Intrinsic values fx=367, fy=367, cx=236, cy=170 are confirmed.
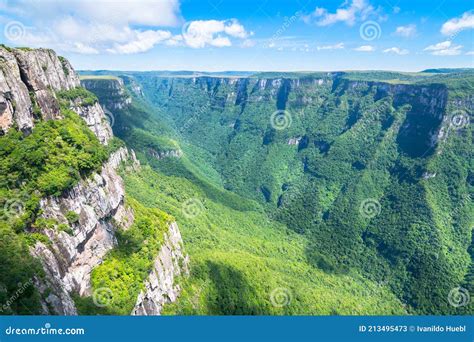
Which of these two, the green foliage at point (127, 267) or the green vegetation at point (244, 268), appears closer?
the green foliage at point (127, 267)

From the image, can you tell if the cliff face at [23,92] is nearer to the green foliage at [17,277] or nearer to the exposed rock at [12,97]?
the exposed rock at [12,97]

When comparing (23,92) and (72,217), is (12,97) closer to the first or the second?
(23,92)

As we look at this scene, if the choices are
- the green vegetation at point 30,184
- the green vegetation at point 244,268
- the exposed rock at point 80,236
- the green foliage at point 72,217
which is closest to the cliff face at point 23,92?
the green vegetation at point 30,184

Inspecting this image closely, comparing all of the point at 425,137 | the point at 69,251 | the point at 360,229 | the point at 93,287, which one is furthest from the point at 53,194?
the point at 425,137

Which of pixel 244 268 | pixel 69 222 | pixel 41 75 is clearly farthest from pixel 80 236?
pixel 244 268

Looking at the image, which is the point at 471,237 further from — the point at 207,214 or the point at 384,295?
the point at 207,214

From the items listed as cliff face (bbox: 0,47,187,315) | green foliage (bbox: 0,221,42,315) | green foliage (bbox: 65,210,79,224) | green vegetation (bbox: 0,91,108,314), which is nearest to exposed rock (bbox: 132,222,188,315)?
cliff face (bbox: 0,47,187,315)

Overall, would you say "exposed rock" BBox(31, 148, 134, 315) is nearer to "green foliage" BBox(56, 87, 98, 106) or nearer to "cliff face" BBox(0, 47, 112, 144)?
"cliff face" BBox(0, 47, 112, 144)

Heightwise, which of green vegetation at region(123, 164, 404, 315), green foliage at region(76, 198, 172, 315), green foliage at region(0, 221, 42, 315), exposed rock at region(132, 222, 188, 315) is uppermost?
green foliage at region(0, 221, 42, 315)
